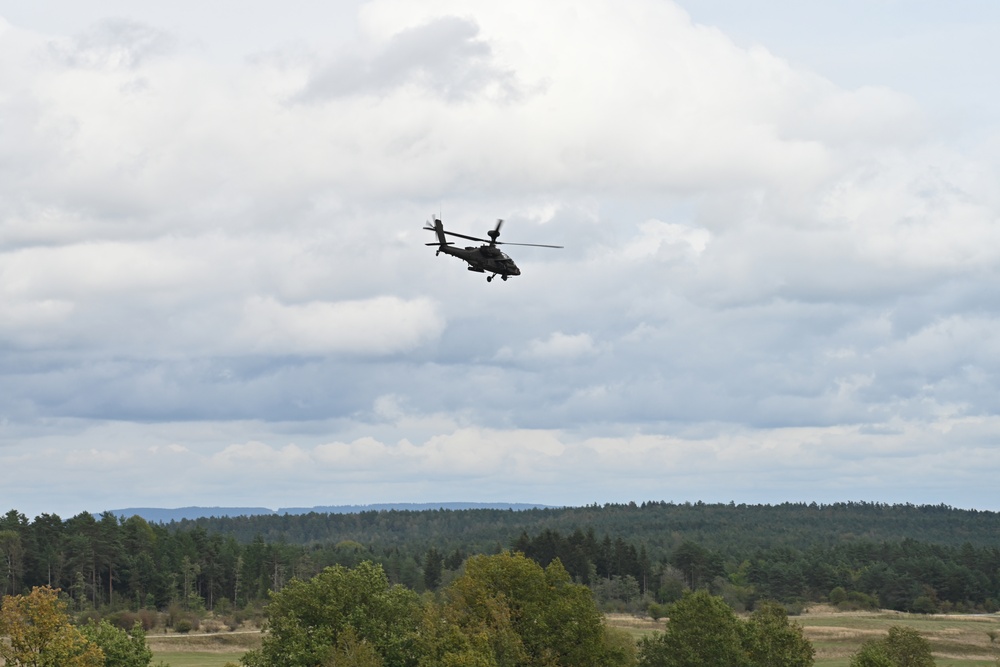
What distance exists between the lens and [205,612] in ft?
623

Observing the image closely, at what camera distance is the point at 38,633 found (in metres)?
63.8

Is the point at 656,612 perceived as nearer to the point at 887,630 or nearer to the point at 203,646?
the point at 887,630

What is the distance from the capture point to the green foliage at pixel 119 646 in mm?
76312

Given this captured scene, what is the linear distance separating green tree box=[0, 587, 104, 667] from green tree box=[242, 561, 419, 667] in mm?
14222

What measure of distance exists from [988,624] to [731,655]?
105 metres

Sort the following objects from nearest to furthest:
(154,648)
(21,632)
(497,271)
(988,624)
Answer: (21,632), (497,271), (154,648), (988,624)

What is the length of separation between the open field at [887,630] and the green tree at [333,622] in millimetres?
38996

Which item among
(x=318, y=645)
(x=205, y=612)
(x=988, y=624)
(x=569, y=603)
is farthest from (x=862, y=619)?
(x=318, y=645)

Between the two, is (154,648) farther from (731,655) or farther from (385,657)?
(731,655)

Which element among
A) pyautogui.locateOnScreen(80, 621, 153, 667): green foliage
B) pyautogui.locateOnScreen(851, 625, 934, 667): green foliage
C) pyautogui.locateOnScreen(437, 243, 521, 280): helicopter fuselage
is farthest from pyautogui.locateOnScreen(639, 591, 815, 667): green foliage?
pyautogui.locateOnScreen(80, 621, 153, 667): green foliage

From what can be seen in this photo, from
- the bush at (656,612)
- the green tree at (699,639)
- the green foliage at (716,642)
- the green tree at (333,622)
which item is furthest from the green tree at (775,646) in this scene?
the bush at (656,612)

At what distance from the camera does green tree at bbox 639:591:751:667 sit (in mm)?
79500

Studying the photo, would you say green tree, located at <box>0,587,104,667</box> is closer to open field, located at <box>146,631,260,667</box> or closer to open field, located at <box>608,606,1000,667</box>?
open field, located at <box>608,606,1000,667</box>

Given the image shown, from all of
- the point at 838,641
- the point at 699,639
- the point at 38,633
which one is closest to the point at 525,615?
the point at 699,639
